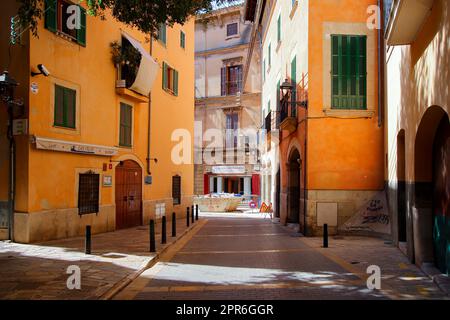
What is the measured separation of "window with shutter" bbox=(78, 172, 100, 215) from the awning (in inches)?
154

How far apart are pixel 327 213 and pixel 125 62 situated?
9.16m

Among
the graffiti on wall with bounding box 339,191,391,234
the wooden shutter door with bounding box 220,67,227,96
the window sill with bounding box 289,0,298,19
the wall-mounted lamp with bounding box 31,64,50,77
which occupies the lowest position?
the graffiti on wall with bounding box 339,191,391,234

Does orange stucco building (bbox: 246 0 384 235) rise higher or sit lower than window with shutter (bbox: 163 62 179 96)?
lower

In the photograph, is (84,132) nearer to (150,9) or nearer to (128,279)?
(150,9)

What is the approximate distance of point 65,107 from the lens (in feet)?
43.2

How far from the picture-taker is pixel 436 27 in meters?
7.21

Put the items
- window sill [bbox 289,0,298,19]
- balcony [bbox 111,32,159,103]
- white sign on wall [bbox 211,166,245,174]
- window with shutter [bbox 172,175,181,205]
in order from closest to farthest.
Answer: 1. balcony [bbox 111,32,159,103]
2. window sill [bbox 289,0,298,19]
3. window with shutter [bbox 172,175,181,205]
4. white sign on wall [bbox 211,166,245,174]

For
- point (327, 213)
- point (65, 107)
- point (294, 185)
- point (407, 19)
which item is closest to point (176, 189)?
point (294, 185)

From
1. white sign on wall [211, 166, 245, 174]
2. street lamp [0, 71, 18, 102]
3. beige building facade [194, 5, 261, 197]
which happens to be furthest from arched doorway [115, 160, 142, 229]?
white sign on wall [211, 166, 245, 174]

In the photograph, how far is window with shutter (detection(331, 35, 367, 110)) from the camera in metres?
14.7

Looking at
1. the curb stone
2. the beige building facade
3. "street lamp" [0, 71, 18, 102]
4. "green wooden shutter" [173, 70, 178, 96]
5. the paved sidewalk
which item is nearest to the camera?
the curb stone

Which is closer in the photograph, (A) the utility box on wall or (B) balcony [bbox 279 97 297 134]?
(A) the utility box on wall

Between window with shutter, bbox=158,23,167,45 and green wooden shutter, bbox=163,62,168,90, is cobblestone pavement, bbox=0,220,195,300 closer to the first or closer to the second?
green wooden shutter, bbox=163,62,168,90
